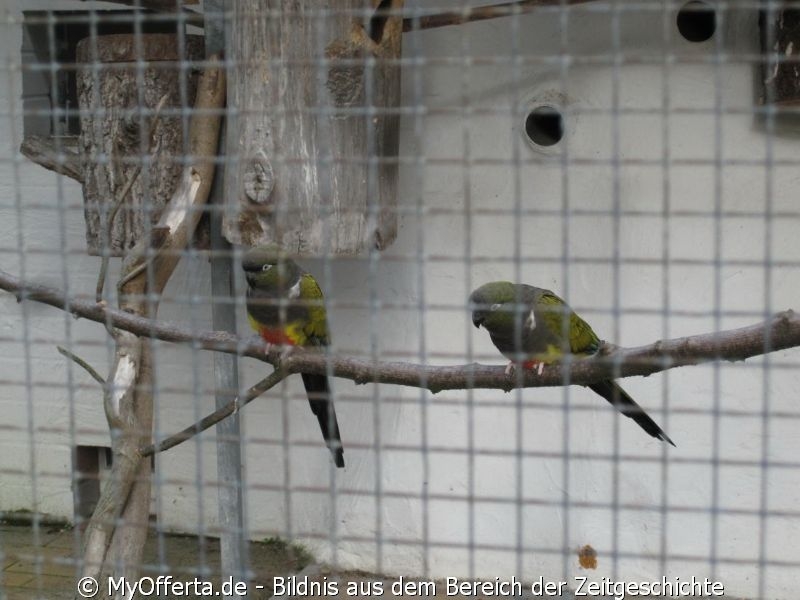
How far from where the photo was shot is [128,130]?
2.96m

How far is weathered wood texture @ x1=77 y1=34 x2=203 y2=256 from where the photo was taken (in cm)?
296

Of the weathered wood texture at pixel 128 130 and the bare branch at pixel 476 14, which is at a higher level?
the bare branch at pixel 476 14

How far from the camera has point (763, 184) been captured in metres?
3.07

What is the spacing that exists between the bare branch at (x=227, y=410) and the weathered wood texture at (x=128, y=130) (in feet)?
2.16

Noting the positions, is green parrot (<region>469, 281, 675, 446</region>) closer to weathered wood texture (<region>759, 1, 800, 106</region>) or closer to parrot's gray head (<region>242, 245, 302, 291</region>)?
parrot's gray head (<region>242, 245, 302, 291</region>)

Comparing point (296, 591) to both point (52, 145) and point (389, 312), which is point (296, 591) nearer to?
point (389, 312)

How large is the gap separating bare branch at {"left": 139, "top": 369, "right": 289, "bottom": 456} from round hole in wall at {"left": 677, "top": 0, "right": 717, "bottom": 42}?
1.74 m

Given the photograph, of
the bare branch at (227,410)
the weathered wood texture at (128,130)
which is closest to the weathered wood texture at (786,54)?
the bare branch at (227,410)

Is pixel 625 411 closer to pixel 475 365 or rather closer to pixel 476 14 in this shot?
pixel 475 365

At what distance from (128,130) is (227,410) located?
968 millimetres

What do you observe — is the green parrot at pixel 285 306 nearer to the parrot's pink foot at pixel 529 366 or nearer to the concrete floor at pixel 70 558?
the parrot's pink foot at pixel 529 366

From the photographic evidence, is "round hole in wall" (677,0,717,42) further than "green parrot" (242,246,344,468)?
Yes

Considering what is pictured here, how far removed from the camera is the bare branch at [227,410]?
2240 mm

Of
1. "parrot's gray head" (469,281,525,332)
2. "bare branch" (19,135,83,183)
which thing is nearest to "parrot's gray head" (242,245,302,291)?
"parrot's gray head" (469,281,525,332)
